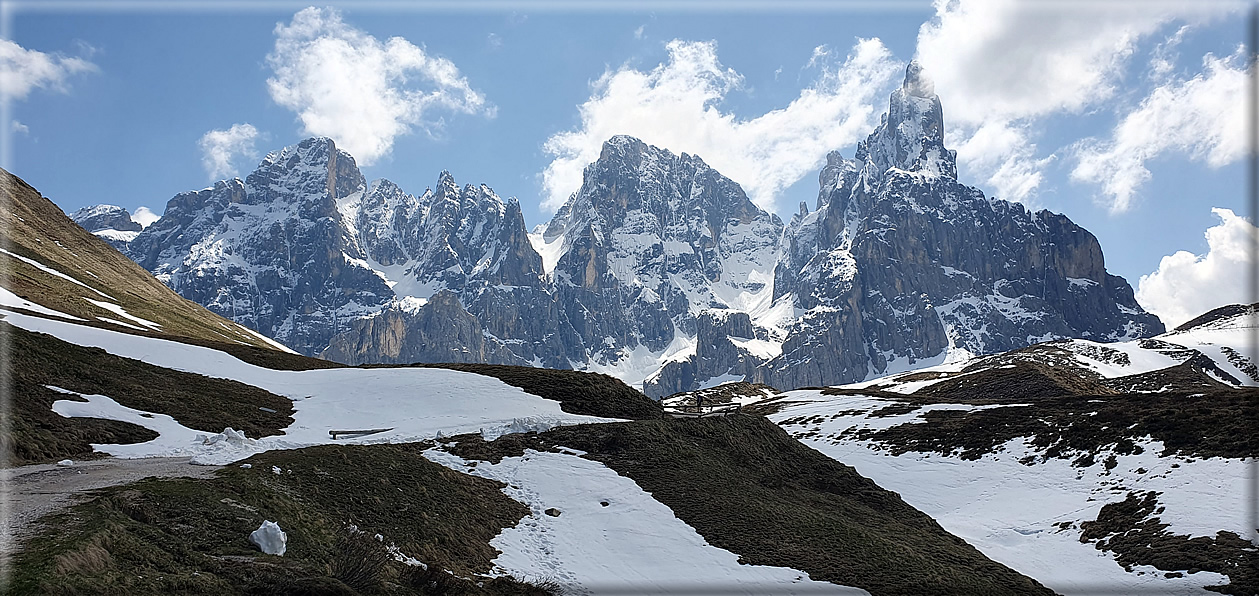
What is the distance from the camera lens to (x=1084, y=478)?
31.6 m

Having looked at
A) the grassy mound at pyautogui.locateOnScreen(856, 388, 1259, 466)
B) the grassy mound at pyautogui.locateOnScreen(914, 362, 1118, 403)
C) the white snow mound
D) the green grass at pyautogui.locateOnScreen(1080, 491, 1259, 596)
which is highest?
the grassy mound at pyautogui.locateOnScreen(914, 362, 1118, 403)

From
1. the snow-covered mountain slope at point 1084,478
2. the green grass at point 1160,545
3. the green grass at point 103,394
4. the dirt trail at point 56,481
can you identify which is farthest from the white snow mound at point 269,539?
the green grass at point 1160,545

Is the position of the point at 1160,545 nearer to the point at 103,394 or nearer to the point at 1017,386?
the point at 103,394

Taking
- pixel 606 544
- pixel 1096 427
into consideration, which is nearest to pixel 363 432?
pixel 606 544

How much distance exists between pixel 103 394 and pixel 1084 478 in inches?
1822

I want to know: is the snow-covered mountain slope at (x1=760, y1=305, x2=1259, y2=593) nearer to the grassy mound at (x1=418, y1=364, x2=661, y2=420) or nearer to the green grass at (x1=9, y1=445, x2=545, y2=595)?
the grassy mound at (x1=418, y1=364, x2=661, y2=420)

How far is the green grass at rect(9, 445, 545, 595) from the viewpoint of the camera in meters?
10.0

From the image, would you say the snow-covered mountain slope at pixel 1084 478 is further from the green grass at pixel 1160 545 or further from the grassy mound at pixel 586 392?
the grassy mound at pixel 586 392

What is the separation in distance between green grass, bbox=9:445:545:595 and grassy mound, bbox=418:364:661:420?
687 inches

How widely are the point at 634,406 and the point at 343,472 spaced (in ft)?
80.5

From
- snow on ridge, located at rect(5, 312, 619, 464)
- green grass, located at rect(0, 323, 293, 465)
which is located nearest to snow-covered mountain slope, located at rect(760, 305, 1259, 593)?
snow on ridge, located at rect(5, 312, 619, 464)

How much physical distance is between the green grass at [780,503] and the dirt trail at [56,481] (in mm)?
11504

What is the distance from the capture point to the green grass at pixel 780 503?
20625 millimetres

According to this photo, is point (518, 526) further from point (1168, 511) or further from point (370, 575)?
point (1168, 511)
